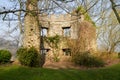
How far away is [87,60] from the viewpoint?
886 inches

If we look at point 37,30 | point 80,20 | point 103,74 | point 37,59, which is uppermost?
point 80,20

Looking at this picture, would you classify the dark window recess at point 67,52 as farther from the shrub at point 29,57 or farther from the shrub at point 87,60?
the shrub at point 29,57

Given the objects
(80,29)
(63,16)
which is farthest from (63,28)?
(80,29)

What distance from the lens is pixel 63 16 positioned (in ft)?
96.5

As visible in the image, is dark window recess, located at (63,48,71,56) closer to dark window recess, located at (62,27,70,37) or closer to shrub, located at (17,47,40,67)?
dark window recess, located at (62,27,70,37)

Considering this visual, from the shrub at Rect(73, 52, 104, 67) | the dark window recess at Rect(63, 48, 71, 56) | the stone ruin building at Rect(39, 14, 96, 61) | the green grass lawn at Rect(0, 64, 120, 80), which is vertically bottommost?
the green grass lawn at Rect(0, 64, 120, 80)

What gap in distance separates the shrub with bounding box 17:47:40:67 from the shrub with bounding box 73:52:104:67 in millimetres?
4695

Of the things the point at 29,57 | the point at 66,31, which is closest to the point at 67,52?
the point at 66,31

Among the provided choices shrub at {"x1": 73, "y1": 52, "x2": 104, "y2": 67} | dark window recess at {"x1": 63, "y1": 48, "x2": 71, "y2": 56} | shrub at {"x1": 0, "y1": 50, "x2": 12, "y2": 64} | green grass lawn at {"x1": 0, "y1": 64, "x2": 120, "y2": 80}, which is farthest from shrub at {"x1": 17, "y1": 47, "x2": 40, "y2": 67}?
dark window recess at {"x1": 63, "y1": 48, "x2": 71, "y2": 56}

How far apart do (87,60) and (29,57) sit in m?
5.77

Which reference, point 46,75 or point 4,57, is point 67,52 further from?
point 46,75

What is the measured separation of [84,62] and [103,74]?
27.3ft

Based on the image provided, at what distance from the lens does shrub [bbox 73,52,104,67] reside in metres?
22.5

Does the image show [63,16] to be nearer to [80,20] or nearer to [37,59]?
[80,20]
